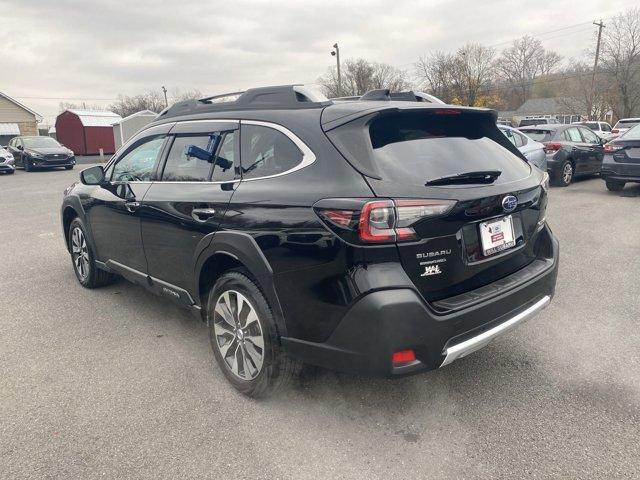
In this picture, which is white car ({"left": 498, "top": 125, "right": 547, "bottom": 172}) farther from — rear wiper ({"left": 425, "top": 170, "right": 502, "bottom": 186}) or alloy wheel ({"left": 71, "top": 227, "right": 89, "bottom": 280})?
alloy wheel ({"left": 71, "top": 227, "right": 89, "bottom": 280})

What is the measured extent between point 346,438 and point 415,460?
0.38 meters

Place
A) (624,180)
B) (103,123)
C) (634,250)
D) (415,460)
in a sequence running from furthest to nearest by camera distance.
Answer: (103,123) < (624,180) < (634,250) < (415,460)

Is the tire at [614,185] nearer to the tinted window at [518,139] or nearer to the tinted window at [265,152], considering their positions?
the tinted window at [518,139]

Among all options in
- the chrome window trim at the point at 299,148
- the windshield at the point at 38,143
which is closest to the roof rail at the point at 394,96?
the chrome window trim at the point at 299,148

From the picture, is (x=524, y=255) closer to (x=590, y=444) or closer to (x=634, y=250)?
(x=590, y=444)

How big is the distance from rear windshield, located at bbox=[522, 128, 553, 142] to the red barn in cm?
3842

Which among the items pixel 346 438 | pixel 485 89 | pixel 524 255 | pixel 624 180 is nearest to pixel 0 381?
pixel 346 438

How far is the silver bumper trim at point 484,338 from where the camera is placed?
7.63 ft

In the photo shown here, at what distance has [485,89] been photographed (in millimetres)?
61062

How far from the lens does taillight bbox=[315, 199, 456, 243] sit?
85.0 inches

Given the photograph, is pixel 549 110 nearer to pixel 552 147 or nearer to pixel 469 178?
pixel 552 147

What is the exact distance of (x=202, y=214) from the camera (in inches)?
116

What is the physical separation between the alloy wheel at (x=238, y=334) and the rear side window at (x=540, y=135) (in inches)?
419

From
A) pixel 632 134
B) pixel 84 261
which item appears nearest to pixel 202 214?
pixel 84 261
